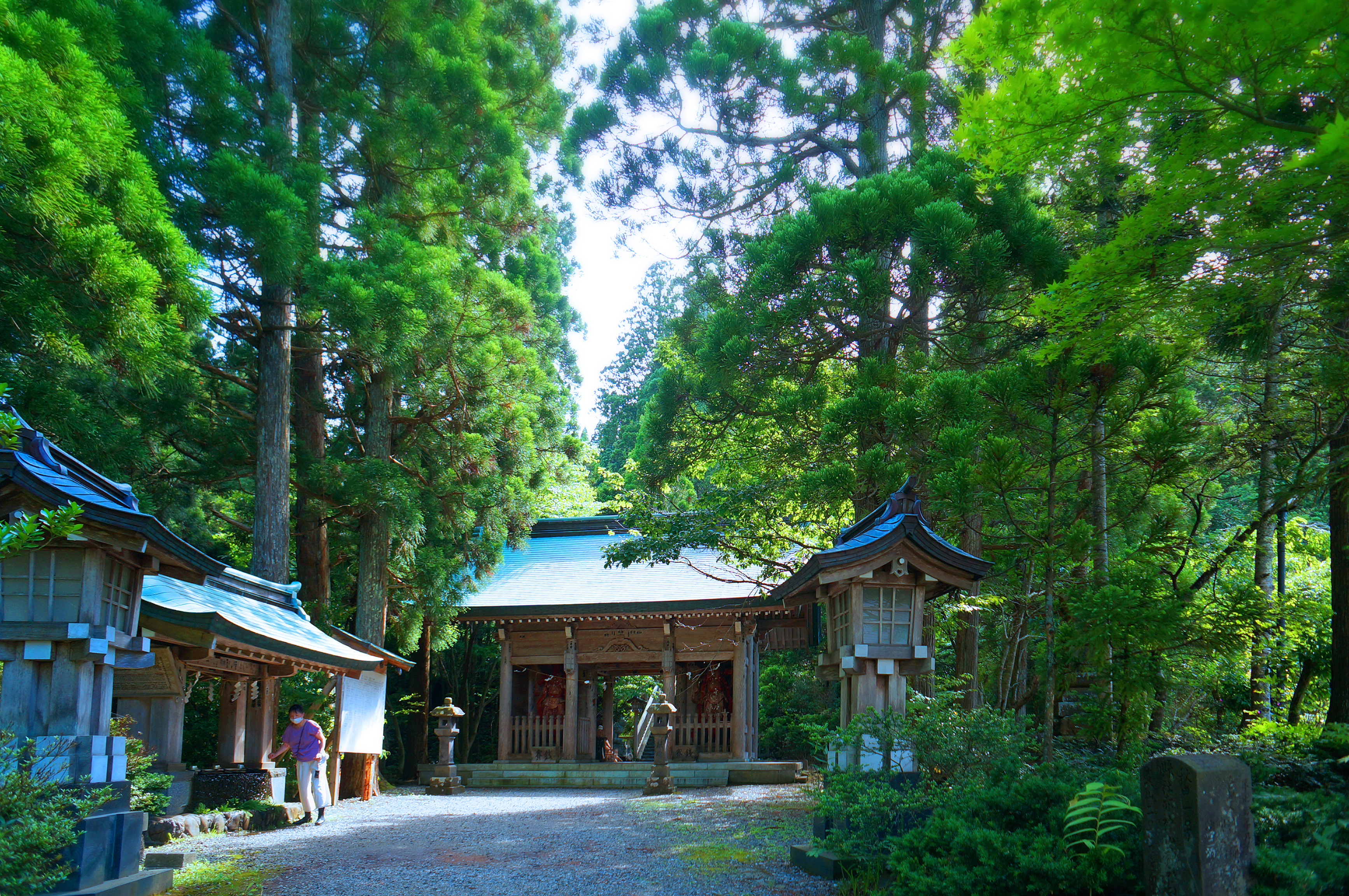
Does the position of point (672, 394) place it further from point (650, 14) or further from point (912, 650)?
point (912, 650)

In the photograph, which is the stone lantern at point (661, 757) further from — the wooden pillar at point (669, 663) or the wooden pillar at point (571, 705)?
the wooden pillar at point (571, 705)

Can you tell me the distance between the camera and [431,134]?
1226 cm

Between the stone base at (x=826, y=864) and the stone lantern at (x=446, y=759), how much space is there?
24.2 ft

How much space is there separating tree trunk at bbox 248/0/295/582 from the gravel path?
3.12 m

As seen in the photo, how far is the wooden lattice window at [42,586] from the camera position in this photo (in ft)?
16.5

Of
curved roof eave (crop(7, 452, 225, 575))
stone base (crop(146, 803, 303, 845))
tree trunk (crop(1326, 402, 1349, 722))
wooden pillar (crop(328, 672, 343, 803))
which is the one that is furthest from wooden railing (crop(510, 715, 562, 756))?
tree trunk (crop(1326, 402, 1349, 722))

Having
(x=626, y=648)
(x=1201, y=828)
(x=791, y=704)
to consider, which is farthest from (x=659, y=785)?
(x=1201, y=828)

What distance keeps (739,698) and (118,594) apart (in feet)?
32.7

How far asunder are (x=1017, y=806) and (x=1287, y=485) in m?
4.00

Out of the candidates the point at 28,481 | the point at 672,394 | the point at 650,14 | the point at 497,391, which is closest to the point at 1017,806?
the point at 28,481

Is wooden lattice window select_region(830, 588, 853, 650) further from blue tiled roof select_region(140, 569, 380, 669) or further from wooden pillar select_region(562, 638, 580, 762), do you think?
wooden pillar select_region(562, 638, 580, 762)

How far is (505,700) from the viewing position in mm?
15023

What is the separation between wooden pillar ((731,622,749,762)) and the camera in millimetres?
13773

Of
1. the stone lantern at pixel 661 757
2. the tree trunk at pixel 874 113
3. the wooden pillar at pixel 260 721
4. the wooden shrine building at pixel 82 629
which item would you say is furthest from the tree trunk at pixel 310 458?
the tree trunk at pixel 874 113
